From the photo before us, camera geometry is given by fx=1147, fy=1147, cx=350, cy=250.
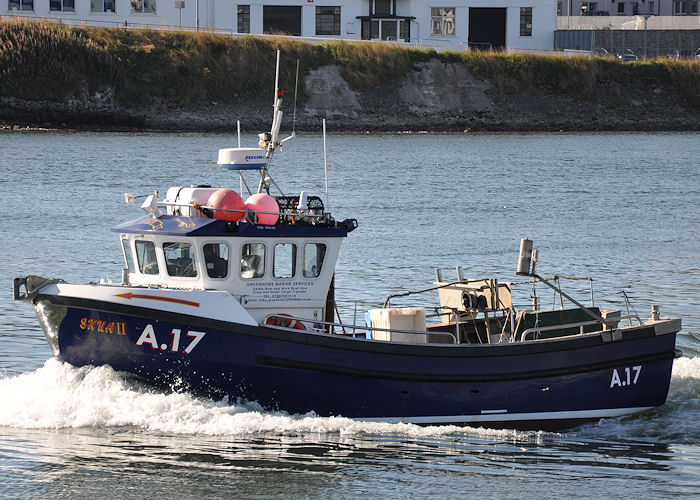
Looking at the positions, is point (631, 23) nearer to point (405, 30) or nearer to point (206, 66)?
point (405, 30)

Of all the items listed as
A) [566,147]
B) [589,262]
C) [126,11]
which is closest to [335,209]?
[589,262]

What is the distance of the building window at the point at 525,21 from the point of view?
87000mm

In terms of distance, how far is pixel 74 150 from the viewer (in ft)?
180

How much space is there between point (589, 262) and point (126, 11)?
60.7 metres

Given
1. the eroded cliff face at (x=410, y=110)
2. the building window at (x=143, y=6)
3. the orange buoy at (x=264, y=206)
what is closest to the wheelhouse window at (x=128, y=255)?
the orange buoy at (x=264, y=206)

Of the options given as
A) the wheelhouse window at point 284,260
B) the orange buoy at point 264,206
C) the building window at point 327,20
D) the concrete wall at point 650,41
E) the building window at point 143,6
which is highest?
the building window at point 143,6

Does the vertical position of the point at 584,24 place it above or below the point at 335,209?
above

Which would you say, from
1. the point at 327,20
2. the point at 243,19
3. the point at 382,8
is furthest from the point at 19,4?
the point at 382,8

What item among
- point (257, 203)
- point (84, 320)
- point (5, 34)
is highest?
point (5, 34)

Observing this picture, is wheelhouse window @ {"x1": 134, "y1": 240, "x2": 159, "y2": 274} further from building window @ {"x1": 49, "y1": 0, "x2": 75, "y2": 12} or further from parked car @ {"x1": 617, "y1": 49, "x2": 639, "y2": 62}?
parked car @ {"x1": 617, "y1": 49, "x2": 639, "y2": 62}

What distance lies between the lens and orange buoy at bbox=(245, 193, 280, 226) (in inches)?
549

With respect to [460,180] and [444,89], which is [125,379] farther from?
[444,89]

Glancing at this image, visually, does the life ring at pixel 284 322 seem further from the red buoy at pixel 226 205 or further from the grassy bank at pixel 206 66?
the grassy bank at pixel 206 66

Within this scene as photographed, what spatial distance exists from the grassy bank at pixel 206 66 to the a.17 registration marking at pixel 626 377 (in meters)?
58.5
